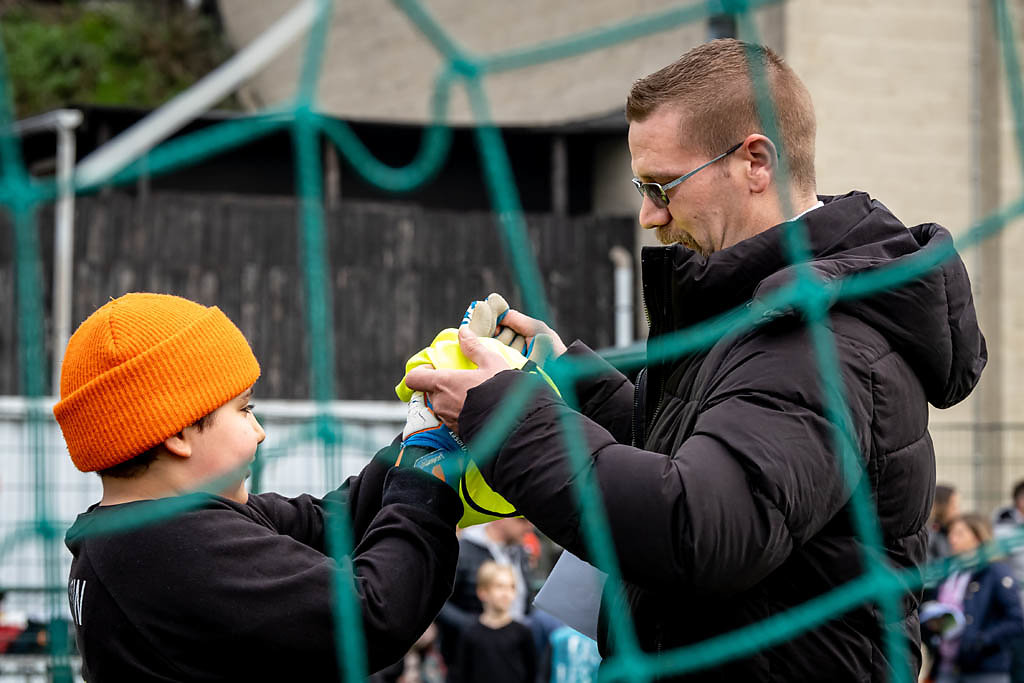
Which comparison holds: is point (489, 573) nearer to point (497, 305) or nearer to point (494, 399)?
point (497, 305)

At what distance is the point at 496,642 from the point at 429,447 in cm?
417

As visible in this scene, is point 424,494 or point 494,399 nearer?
point 494,399

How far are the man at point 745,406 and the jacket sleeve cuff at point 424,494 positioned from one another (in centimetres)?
10

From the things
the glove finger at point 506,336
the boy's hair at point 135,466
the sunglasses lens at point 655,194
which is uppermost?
the sunglasses lens at point 655,194

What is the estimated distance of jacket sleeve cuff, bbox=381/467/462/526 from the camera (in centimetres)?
174

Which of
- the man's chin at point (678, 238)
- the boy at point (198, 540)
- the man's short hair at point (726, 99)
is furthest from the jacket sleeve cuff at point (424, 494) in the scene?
the man's short hair at point (726, 99)

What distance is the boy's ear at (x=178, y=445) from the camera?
1756mm

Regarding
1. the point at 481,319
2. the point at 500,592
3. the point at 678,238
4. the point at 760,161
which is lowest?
the point at 500,592

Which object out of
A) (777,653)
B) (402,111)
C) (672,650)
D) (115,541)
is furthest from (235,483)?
(402,111)

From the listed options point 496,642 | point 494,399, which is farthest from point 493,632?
point 494,399

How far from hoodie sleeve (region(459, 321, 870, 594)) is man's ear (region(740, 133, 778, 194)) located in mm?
292

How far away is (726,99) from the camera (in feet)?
5.71

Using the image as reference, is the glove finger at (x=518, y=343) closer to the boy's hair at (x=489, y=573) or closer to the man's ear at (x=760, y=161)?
the man's ear at (x=760, y=161)

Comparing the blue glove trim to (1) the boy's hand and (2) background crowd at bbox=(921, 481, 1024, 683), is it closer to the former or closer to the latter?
(1) the boy's hand
